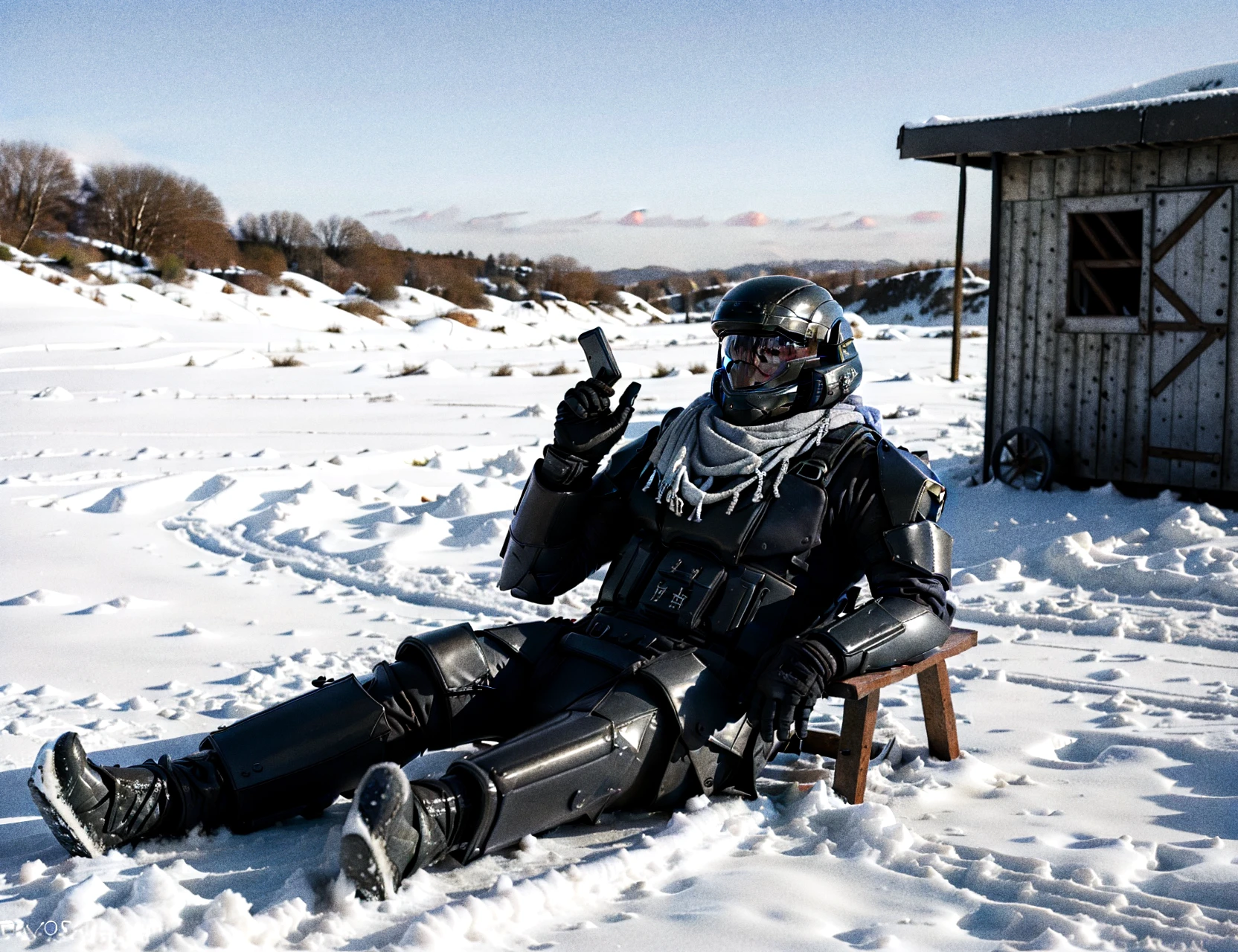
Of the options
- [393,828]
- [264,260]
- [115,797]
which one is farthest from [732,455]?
[264,260]

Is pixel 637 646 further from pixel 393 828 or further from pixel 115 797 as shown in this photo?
pixel 115 797

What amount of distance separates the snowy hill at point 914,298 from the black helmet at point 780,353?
145 ft

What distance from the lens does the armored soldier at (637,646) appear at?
2.72 m

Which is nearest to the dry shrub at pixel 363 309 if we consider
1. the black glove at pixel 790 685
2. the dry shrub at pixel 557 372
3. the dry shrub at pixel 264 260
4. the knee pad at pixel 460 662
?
the dry shrub at pixel 264 260

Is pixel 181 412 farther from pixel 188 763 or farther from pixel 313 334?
pixel 313 334

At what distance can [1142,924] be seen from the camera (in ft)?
8.23

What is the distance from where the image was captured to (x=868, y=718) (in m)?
3.19

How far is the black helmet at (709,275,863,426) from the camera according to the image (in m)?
3.42

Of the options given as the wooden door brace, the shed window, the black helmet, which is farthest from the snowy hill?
the black helmet

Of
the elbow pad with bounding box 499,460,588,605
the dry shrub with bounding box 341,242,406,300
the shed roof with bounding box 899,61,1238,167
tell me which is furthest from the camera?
the dry shrub with bounding box 341,242,406,300

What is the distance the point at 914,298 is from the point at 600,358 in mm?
49554

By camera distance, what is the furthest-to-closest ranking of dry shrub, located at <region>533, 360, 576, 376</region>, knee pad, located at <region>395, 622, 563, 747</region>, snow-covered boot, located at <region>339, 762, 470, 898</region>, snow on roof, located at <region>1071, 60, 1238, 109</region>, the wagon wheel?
dry shrub, located at <region>533, 360, 576, 376</region> < the wagon wheel < snow on roof, located at <region>1071, 60, 1238, 109</region> < knee pad, located at <region>395, 622, 563, 747</region> < snow-covered boot, located at <region>339, 762, 470, 898</region>

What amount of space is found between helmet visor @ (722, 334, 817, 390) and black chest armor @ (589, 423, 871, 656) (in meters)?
0.23

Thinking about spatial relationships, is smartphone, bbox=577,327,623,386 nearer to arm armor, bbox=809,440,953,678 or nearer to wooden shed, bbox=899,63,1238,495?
arm armor, bbox=809,440,953,678
